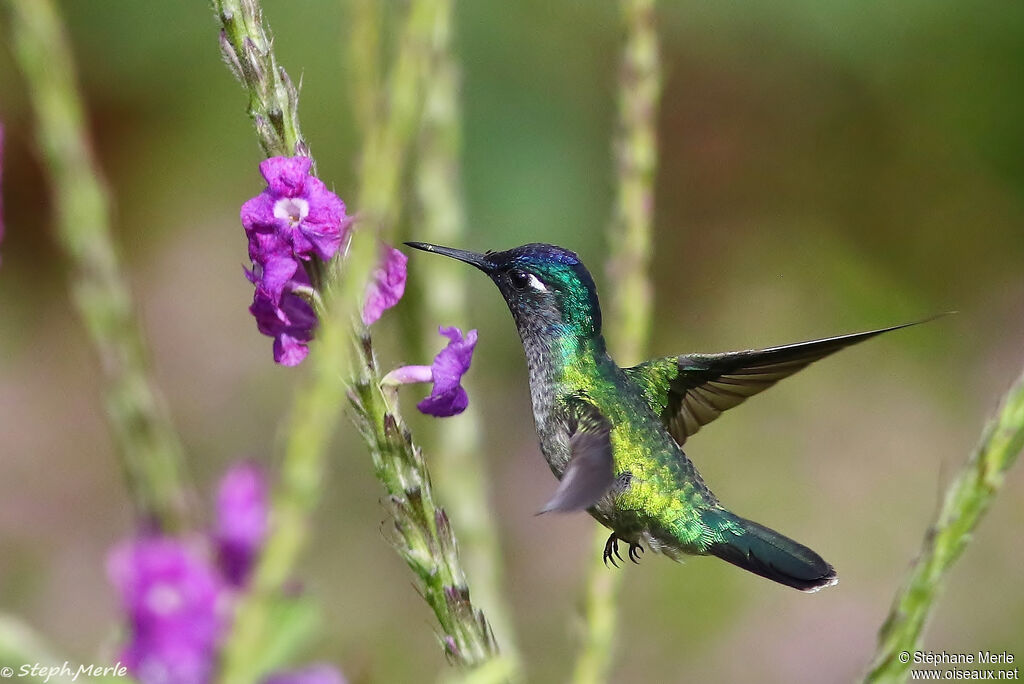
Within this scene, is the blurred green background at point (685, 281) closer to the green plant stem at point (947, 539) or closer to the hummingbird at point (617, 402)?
the hummingbird at point (617, 402)

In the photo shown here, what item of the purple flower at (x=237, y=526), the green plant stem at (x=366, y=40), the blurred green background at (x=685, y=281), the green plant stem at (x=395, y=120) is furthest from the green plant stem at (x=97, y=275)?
the blurred green background at (x=685, y=281)

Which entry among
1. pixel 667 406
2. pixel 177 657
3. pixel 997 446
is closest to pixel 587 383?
pixel 667 406

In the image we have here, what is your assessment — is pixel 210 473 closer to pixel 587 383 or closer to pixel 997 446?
pixel 587 383

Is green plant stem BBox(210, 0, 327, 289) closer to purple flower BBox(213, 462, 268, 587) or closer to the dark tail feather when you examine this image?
purple flower BBox(213, 462, 268, 587)

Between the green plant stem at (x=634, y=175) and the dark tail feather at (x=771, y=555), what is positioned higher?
the green plant stem at (x=634, y=175)

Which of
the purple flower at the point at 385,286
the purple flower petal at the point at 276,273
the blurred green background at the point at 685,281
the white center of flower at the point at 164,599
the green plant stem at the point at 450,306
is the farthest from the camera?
the blurred green background at the point at 685,281

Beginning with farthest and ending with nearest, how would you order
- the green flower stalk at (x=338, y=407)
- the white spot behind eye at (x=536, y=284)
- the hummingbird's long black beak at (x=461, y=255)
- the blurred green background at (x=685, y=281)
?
the blurred green background at (x=685, y=281) < the white spot behind eye at (x=536, y=284) < the hummingbird's long black beak at (x=461, y=255) < the green flower stalk at (x=338, y=407)
